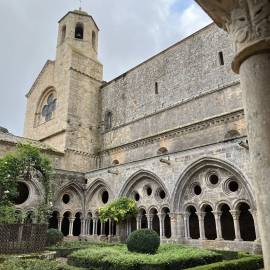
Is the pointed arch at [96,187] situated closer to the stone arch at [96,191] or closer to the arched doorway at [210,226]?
the stone arch at [96,191]

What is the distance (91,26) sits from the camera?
26.6 meters

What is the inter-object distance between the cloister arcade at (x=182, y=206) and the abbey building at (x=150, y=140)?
0.17 feet

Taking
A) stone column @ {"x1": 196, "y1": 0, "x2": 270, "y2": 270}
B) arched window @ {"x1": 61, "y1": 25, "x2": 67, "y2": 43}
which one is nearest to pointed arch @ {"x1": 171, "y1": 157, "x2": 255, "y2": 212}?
stone column @ {"x1": 196, "y1": 0, "x2": 270, "y2": 270}

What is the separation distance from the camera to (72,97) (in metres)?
23.8

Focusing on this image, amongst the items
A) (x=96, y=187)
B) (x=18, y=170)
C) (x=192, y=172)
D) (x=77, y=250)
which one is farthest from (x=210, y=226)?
(x=18, y=170)

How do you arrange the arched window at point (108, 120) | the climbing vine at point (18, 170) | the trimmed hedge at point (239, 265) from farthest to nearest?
1. the arched window at point (108, 120)
2. the climbing vine at point (18, 170)
3. the trimmed hedge at point (239, 265)

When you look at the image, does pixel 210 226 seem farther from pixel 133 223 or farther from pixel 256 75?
pixel 256 75

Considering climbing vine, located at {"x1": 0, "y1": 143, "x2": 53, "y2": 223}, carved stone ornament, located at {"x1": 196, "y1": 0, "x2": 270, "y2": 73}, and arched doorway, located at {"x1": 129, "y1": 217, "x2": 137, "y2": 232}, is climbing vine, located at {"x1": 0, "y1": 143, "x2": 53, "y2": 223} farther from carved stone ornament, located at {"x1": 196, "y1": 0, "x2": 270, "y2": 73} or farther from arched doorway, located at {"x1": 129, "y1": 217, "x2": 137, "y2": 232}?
carved stone ornament, located at {"x1": 196, "y1": 0, "x2": 270, "y2": 73}

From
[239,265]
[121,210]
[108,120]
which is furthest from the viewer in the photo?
[108,120]

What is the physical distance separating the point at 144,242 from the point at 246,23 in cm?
867

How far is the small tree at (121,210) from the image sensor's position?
14914 millimetres

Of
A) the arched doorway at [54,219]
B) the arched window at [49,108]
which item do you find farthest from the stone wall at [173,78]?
the arched doorway at [54,219]

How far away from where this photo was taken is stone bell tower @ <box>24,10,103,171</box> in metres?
22.9

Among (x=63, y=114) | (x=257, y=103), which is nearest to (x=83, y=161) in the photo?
(x=63, y=114)
